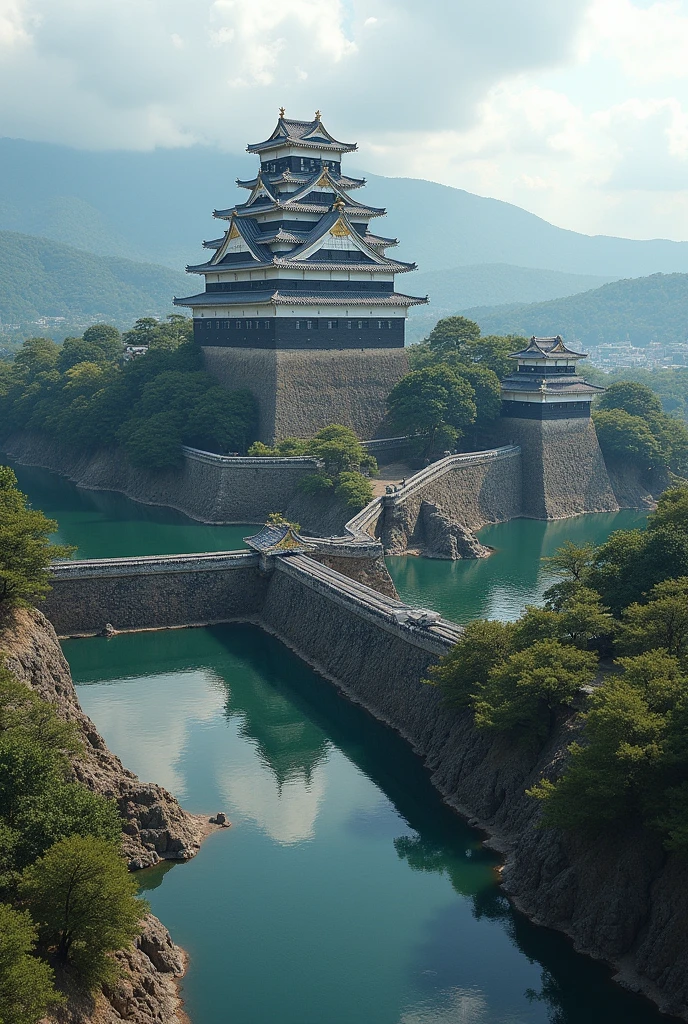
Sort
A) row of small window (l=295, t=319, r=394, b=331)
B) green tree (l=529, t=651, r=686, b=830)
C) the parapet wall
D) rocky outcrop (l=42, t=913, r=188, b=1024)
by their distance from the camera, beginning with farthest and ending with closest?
row of small window (l=295, t=319, r=394, b=331)
the parapet wall
green tree (l=529, t=651, r=686, b=830)
rocky outcrop (l=42, t=913, r=188, b=1024)

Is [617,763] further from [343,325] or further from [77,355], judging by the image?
[77,355]

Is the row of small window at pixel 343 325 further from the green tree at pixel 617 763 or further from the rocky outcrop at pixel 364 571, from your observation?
the green tree at pixel 617 763

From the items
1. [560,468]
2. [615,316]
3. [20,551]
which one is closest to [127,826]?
[20,551]

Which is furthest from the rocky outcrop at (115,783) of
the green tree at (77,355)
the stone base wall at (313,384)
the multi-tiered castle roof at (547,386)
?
the green tree at (77,355)

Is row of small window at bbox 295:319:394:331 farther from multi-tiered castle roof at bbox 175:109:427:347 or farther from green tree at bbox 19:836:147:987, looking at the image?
green tree at bbox 19:836:147:987

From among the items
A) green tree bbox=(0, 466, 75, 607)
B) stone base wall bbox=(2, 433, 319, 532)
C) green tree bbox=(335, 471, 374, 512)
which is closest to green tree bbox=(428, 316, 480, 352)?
stone base wall bbox=(2, 433, 319, 532)

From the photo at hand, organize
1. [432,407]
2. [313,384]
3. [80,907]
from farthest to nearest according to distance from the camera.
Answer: [313,384] → [432,407] → [80,907]
